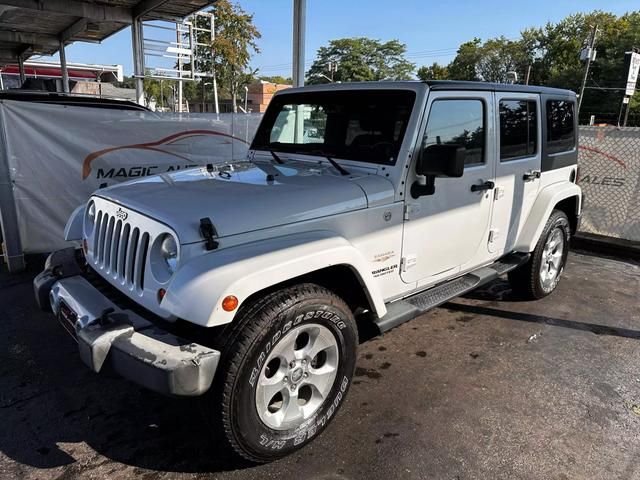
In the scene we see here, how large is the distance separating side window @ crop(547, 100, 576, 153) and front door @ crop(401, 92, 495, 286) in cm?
105

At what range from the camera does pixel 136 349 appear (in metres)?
2.07

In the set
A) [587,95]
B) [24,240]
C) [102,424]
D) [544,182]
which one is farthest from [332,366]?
[587,95]

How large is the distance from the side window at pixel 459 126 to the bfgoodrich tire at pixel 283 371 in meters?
1.36

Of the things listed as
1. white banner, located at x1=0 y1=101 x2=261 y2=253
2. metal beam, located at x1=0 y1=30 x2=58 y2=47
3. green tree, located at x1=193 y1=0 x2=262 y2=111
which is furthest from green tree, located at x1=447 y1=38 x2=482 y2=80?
white banner, located at x1=0 y1=101 x2=261 y2=253

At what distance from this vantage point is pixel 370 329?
9.74ft

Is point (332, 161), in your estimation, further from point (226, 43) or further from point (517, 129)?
point (226, 43)

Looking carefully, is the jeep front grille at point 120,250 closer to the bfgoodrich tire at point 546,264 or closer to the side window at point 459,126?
the side window at point 459,126

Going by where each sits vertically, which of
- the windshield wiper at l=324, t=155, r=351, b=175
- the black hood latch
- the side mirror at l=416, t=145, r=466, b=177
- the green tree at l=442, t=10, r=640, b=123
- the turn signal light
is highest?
the green tree at l=442, t=10, r=640, b=123

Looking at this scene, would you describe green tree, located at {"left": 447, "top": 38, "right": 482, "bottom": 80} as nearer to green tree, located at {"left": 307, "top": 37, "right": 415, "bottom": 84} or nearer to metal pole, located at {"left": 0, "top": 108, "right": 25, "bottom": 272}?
green tree, located at {"left": 307, "top": 37, "right": 415, "bottom": 84}

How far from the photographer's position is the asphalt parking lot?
243 cm

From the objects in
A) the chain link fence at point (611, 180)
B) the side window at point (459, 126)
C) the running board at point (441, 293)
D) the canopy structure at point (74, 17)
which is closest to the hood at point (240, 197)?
the side window at point (459, 126)

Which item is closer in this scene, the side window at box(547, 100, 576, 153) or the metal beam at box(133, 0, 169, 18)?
the side window at box(547, 100, 576, 153)

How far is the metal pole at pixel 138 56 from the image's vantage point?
10.4 m

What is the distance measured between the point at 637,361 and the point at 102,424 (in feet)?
12.4
